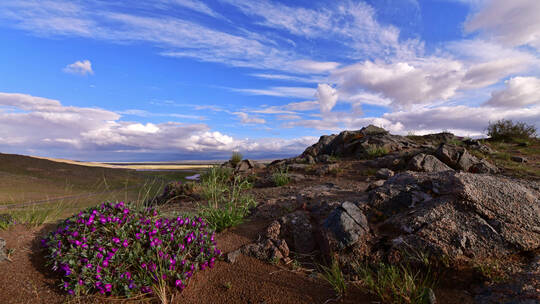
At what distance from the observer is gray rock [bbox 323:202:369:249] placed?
4.04m

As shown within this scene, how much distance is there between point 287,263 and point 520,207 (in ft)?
11.0

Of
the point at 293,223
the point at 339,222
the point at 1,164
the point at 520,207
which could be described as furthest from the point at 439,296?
the point at 1,164

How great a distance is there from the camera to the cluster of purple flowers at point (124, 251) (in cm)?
351

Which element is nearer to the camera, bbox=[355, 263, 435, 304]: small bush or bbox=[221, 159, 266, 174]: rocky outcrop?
bbox=[355, 263, 435, 304]: small bush

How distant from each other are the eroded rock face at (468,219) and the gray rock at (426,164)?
4.68 m

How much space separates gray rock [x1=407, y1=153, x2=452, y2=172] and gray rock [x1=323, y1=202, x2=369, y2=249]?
19.6ft

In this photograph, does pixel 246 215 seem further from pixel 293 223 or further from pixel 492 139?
pixel 492 139

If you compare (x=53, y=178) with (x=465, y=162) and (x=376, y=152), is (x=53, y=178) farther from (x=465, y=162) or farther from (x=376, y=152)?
(x=465, y=162)

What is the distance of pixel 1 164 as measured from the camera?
66.5 ft

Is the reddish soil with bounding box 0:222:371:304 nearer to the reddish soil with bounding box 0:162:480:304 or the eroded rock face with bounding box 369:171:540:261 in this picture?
the reddish soil with bounding box 0:162:480:304

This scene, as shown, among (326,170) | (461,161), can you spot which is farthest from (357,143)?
(461,161)

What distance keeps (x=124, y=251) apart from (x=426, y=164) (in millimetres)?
9133

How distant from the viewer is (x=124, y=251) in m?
3.80

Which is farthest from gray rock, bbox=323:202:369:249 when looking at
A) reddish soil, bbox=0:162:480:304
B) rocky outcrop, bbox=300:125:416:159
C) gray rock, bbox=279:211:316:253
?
rocky outcrop, bbox=300:125:416:159
